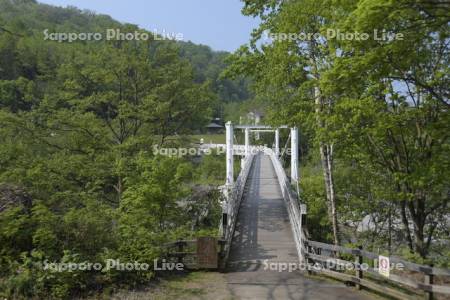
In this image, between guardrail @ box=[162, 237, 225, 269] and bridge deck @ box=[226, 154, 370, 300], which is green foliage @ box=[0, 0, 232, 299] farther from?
bridge deck @ box=[226, 154, 370, 300]

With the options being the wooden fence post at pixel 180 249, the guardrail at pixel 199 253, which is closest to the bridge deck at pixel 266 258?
the guardrail at pixel 199 253

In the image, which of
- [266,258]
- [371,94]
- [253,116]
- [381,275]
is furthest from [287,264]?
[253,116]

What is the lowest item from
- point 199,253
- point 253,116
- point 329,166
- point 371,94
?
point 199,253

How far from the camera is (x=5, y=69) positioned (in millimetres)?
28297

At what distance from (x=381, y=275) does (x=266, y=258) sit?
317 centimetres

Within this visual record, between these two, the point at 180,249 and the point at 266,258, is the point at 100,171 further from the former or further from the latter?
the point at 266,258

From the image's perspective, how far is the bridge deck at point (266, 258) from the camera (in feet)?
22.3

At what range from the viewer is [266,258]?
9117 mm

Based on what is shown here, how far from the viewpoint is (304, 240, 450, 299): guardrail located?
561 cm

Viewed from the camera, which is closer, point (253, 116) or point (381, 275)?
point (381, 275)

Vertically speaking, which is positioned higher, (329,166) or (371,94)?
(371,94)

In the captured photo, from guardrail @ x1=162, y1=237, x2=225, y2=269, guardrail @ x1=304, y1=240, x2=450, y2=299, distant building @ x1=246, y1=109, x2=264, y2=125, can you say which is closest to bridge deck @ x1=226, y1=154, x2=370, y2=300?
guardrail @ x1=304, y1=240, x2=450, y2=299

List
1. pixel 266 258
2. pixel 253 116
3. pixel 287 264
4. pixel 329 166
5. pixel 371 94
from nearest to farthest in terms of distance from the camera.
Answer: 1. pixel 371 94
2. pixel 287 264
3. pixel 266 258
4. pixel 329 166
5. pixel 253 116

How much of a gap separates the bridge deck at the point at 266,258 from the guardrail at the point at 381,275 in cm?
24
